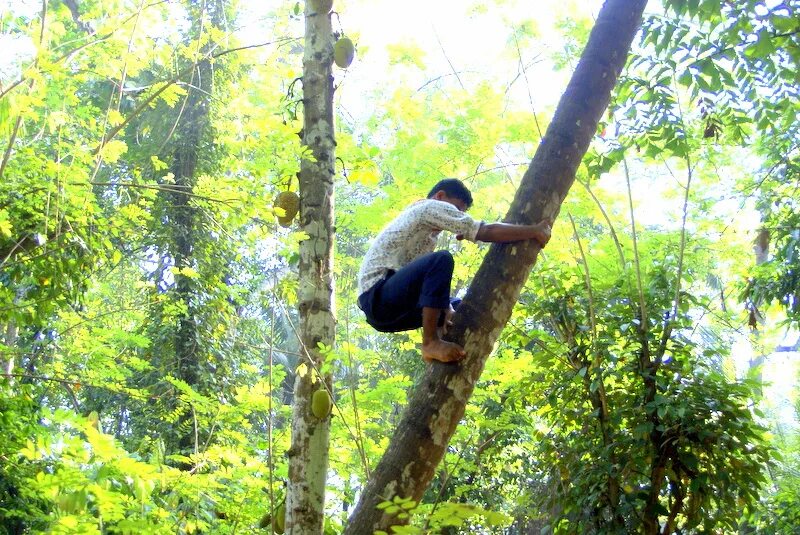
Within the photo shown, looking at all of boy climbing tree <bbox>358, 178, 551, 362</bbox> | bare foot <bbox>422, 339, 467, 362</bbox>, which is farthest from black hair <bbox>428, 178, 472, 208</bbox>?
bare foot <bbox>422, 339, 467, 362</bbox>

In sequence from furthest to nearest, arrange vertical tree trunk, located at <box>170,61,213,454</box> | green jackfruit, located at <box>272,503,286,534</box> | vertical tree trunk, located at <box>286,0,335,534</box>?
vertical tree trunk, located at <box>170,61,213,454</box>
green jackfruit, located at <box>272,503,286,534</box>
vertical tree trunk, located at <box>286,0,335,534</box>

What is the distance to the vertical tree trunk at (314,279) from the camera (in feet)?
10.9

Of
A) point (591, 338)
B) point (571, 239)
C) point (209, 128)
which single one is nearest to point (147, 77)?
point (209, 128)

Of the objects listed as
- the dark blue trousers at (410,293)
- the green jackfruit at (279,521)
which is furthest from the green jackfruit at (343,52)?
the green jackfruit at (279,521)

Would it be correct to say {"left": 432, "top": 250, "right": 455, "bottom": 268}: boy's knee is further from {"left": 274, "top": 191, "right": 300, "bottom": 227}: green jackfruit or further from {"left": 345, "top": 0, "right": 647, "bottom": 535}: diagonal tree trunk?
{"left": 274, "top": 191, "right": 300, "bottom": 227}: green jackfruit

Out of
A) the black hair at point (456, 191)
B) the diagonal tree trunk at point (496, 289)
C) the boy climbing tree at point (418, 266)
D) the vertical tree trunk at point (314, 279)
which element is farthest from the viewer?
the black hair at point (456, 191)

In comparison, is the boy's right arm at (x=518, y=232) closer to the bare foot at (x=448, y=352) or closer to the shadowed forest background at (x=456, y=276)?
the bare foot at (x=448, y=352)

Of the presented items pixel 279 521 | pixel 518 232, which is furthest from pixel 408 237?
pixel 279 521

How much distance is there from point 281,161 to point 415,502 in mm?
2635

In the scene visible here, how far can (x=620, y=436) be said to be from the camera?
4.24 metres

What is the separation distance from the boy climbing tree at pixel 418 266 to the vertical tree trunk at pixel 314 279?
235mm

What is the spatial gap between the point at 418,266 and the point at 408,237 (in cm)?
30

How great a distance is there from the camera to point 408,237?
3350mm

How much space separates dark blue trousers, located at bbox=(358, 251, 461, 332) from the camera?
295cm
